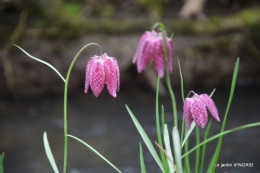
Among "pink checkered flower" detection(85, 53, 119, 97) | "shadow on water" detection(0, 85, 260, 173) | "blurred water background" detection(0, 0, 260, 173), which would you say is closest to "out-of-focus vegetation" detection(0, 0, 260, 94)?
"blurred water background" detection(0, 0, 260, 173)

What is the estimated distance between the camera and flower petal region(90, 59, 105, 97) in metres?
0.83


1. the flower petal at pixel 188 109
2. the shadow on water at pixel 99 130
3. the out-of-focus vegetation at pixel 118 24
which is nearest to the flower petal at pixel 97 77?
the flower petal at pixel 188 109

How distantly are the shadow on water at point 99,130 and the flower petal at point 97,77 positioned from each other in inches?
50.7

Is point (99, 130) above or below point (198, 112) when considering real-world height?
above

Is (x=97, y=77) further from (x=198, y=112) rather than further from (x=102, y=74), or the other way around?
(x=198, y=112)

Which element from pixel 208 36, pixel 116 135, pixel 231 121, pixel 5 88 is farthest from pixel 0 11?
pixel 231 121

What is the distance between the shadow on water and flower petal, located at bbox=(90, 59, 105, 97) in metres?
1.29

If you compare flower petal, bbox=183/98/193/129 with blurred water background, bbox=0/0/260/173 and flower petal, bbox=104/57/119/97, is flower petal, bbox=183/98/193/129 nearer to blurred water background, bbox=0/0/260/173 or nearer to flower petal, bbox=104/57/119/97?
flower petal, bbox=104/57/119/97

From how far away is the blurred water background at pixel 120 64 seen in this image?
278cm

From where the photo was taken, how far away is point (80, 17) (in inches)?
137

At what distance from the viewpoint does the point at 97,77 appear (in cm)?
83

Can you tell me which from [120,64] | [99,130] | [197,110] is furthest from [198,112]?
[120,64]

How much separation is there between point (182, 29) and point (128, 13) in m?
0.62

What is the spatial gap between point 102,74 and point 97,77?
0.01 meters
